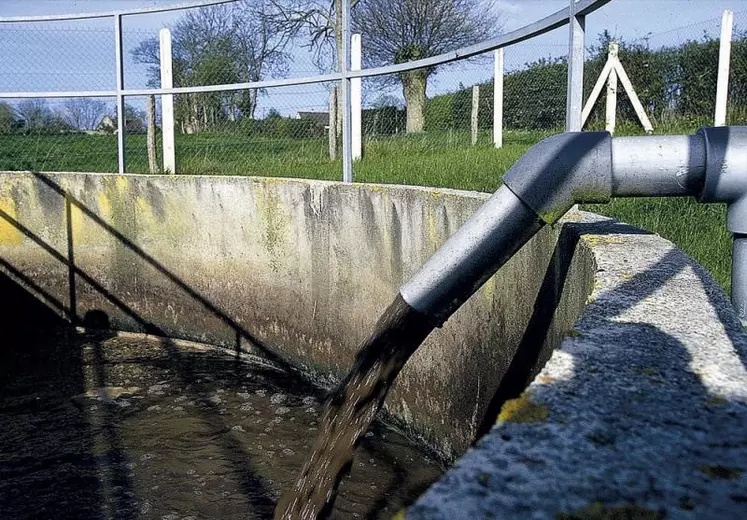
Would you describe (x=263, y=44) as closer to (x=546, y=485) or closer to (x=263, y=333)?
(x=263, y=333)

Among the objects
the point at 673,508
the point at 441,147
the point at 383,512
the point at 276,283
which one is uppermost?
the point at 441,147

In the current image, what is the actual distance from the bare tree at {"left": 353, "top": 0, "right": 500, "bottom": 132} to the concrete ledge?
4.50m

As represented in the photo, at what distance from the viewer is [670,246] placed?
95.2 inches

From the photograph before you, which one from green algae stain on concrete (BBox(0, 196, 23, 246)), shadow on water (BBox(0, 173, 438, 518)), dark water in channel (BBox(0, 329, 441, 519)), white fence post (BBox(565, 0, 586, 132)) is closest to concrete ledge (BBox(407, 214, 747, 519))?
dark water in channel (BBox(0, 329, 441, 519))

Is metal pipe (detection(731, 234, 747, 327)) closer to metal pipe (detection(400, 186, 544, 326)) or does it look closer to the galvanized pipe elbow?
the galvanized pipe elbow

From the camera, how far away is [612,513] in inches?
32.1

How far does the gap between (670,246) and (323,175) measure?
3.38 meters

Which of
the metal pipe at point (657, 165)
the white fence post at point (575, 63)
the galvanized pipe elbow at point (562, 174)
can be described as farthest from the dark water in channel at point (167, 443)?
the white fence post at point (575, 63)

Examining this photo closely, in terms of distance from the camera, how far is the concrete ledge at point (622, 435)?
0.83m

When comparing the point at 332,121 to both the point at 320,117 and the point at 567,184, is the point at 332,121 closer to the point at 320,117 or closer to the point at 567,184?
the point at 320,117

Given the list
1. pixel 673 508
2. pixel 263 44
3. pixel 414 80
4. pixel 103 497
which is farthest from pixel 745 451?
pixel 263 44

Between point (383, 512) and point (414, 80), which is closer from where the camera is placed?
point (383, 512)

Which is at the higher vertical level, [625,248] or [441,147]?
[441,147]

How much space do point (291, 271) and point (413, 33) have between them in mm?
4330
